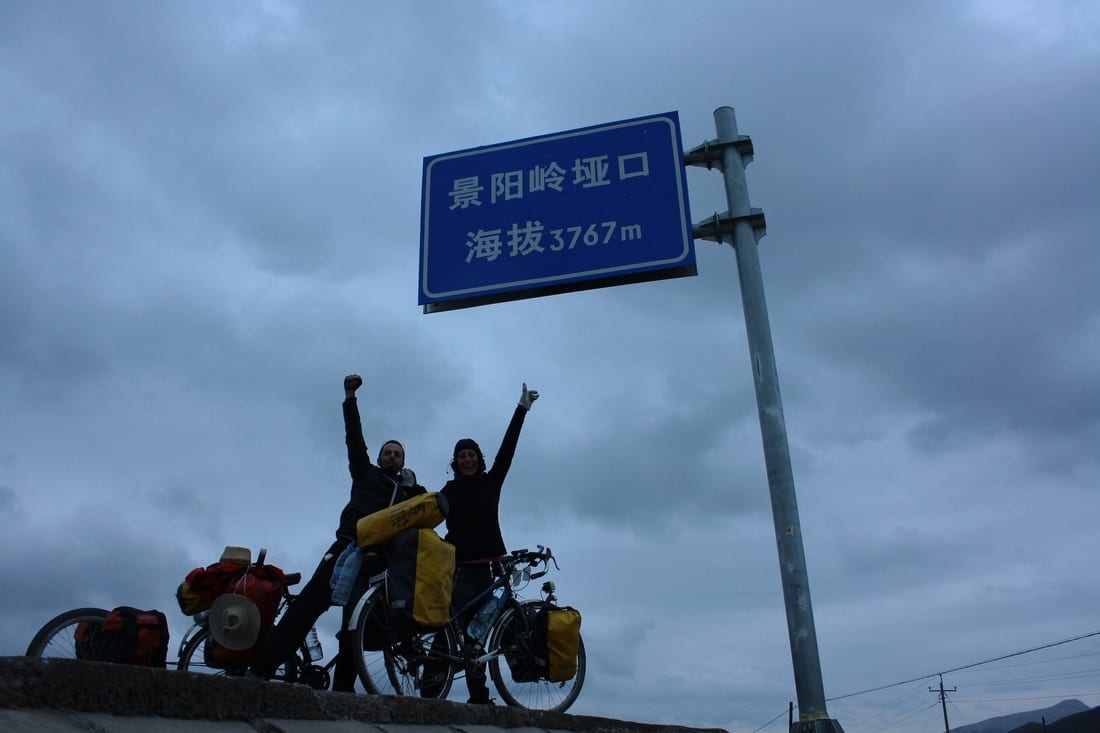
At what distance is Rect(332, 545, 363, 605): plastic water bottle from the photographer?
4.71 meters

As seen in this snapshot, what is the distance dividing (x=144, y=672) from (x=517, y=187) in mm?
4327

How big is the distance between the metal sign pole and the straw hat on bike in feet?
9.20

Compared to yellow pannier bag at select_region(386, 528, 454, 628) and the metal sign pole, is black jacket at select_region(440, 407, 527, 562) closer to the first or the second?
yellow pannier bag at select_region(386, 528, 454, 628)

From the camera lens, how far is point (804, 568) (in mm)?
4504

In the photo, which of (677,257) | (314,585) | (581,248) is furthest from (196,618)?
(677,257)

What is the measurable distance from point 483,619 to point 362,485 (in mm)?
1111

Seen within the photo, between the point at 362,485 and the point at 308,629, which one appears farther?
the point at 362,485

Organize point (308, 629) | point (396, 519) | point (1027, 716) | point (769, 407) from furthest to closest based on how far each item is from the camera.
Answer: point (1027, 716)
point (769, 407)
point (396, 519)
point (308, 629)

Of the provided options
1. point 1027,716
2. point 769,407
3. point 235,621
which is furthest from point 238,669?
point 1027,716

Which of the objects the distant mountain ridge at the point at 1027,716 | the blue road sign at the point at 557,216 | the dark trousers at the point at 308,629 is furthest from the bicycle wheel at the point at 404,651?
the distant mountain ridge at the point at 1027,716

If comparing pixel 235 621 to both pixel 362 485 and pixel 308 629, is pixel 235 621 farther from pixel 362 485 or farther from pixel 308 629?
pixel 362 485

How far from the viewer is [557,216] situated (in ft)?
19.4

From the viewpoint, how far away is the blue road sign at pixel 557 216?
5.70 metres

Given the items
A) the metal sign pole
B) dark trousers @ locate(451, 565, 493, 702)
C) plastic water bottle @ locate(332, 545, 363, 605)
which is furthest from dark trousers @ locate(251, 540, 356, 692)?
the metal sign pole
